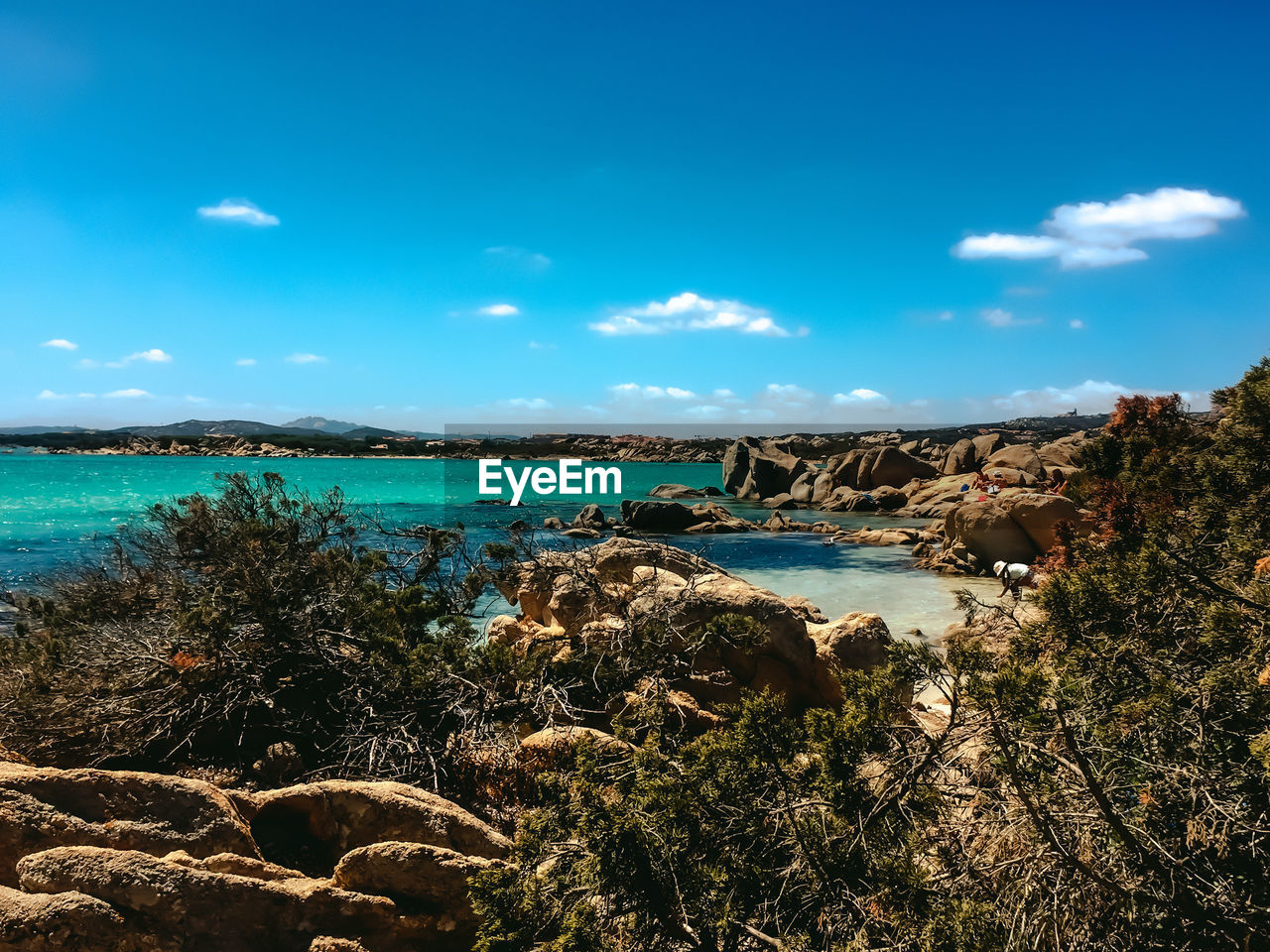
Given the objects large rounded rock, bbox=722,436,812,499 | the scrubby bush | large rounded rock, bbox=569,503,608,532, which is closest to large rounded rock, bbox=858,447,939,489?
large rounded rock, bbox=722,436,812,499

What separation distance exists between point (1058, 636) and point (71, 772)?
6314 millimetres

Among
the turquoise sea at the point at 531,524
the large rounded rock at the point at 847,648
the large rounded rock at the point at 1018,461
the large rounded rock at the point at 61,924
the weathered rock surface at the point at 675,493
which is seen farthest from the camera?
the weathered rock surface at the point at 675,493

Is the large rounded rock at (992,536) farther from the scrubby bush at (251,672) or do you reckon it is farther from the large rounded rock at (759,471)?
the large rounded rock at (759,471)

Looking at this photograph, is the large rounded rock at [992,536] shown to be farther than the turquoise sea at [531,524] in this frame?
Yes

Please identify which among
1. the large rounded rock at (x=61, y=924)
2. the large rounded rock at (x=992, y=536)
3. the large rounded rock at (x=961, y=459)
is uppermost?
the large rounded rock at (x=961, y=459)

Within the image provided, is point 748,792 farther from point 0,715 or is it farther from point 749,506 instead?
point 749,506

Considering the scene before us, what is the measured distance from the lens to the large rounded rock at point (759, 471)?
186ft

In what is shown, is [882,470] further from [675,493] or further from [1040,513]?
[1040,513]

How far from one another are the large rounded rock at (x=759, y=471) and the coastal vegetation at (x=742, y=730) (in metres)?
46.1

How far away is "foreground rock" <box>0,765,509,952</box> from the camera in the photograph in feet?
10.7

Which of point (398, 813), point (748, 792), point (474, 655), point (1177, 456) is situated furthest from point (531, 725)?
point (1177, 456)

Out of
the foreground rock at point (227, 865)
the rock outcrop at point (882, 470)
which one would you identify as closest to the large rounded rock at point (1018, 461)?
the rock outcrop at point (882, 470)

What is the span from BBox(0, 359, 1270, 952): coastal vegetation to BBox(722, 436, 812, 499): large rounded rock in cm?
4614

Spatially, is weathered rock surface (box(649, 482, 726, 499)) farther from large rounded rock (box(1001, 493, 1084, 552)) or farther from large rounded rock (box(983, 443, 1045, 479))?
large rounded rock (box(1001, 493, 1084, 552))
